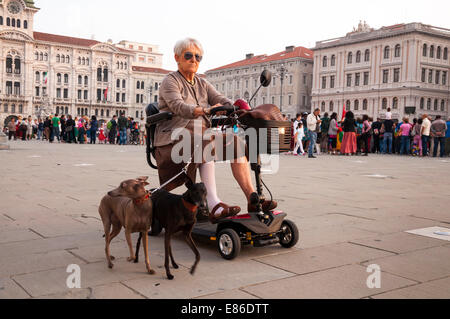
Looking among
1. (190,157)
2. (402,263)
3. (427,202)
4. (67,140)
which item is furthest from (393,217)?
(67,140)

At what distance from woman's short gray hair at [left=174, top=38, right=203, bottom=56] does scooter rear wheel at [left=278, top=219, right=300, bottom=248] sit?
1.46 metres

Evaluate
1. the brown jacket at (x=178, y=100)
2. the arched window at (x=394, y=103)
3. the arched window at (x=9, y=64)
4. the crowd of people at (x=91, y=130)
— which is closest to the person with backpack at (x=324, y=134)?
the crowd of people at (x=91, y=130)

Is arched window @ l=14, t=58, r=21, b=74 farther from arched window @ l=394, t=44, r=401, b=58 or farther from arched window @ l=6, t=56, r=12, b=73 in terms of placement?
arched window @ l=394, t=44, r=401, b=58

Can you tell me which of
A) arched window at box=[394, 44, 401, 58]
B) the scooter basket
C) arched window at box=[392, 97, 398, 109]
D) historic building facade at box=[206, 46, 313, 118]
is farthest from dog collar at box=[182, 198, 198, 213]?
historic building facade at box=[206, 46, 313, 118]

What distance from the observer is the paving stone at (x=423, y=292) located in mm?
2381

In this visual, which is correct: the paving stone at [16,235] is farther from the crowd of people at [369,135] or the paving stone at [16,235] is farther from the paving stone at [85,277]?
the crowd of people at [369,135]

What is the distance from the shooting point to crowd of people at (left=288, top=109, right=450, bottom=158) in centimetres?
1698

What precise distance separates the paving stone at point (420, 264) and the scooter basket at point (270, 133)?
3.22 ft

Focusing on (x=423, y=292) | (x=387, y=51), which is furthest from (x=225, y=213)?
(x=387, y=51)

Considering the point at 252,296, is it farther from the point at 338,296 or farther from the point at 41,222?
the point at 41,222

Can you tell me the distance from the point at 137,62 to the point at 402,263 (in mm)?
115281

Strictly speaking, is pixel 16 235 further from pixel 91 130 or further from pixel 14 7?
pixel 14 7

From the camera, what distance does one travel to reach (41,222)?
4.03 m
